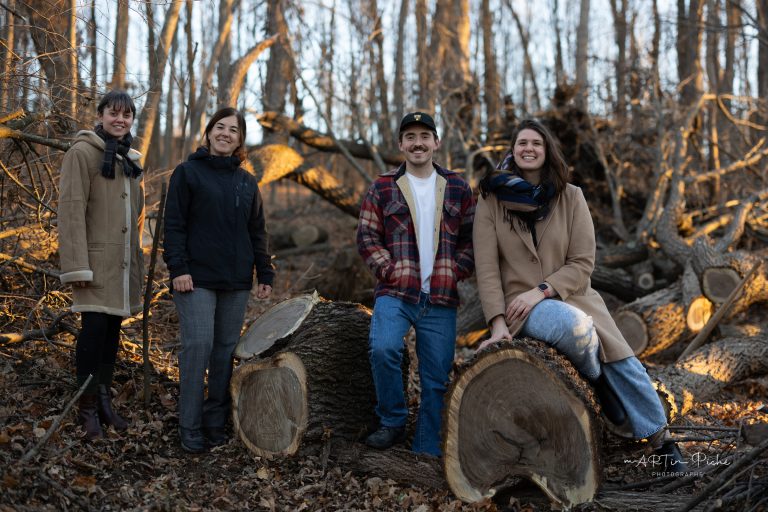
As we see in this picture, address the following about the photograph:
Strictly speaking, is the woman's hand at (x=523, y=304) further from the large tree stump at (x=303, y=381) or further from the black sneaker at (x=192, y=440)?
the black sneaker at (x=192, y=440)

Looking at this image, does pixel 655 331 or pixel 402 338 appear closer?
pixel 402 338

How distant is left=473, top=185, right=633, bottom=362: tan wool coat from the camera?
385 cm

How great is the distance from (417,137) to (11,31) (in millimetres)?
3445

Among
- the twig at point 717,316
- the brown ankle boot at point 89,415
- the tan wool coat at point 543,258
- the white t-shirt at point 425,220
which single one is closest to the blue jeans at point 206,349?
the brown ankle boot at point 89,415

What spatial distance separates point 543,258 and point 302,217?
1392cm

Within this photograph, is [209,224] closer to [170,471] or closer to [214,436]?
[214,436]

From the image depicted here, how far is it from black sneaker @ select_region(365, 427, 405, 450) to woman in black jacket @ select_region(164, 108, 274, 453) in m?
1.00

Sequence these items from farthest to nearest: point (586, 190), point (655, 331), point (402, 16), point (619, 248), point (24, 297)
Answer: point (402, 16)
point (586, 190)
point (619, 248)
point (655, 331)
point (24, 297)

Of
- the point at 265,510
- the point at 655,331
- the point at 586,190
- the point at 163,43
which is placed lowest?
the point at 265,510

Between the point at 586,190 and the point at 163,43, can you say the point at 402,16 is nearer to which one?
the point at 586,190

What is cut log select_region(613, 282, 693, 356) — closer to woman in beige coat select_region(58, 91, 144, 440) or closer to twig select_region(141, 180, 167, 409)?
twig select_region(141, 180, 167, 409)

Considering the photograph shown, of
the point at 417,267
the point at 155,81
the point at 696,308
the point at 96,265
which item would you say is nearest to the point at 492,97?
the point at 696,308

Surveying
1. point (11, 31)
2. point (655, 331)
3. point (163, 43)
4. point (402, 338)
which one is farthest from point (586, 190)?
point (11, 31)

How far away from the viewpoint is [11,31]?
5207mm
